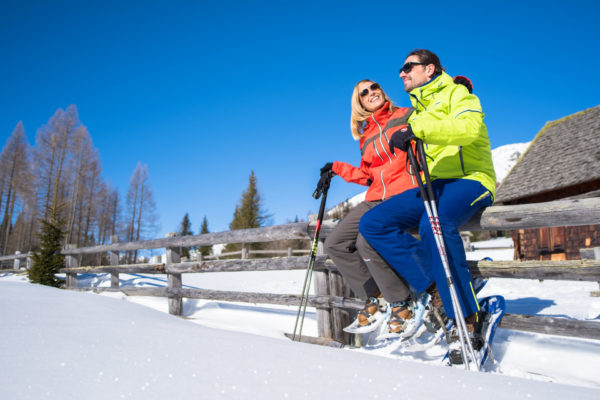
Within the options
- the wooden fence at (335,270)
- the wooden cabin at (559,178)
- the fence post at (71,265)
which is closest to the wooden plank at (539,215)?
the wooden fence at (335,270)

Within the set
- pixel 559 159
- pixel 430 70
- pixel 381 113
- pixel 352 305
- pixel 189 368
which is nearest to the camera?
pixel 189 368

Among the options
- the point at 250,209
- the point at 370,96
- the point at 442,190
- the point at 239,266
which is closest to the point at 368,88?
the point at 370,96

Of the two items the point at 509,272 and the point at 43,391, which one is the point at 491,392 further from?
the point at 509,272

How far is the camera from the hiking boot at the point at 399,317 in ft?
8.23

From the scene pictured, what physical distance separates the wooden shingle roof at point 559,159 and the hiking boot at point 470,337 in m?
11.4

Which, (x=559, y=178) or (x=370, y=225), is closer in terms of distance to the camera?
(x=370, y=225)

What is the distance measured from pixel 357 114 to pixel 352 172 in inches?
22.2

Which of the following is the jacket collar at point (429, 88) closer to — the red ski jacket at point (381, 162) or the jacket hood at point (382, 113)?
the red ski jacket at point (381, 162)

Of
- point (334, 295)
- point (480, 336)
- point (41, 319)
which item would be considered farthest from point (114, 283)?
point (480, 336)

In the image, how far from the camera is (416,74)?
271cm

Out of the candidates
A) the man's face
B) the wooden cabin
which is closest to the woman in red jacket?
the man's face

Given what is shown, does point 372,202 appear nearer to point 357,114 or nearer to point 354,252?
point 354,252

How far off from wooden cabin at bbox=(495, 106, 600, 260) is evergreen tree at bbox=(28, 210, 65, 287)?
48.1 ft

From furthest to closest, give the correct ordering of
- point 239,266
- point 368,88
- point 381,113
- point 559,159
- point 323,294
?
point 559,159, point 239,266, point 323,294, point 368,88, point 381,113
